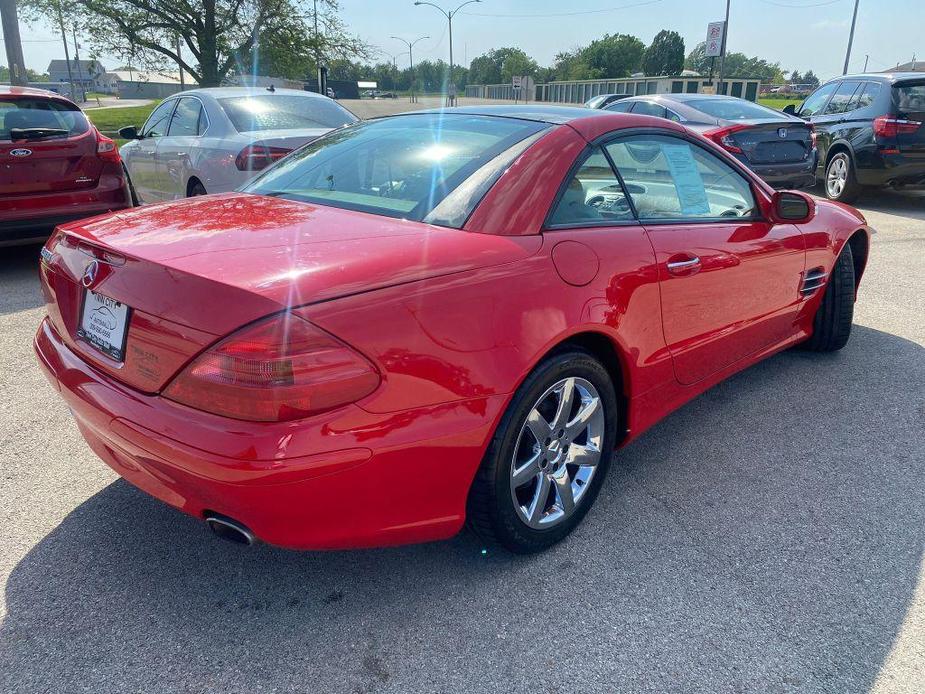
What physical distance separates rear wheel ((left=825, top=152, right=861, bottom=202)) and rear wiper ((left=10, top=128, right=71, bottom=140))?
9.67 metres

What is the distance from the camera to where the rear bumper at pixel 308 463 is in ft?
5.97

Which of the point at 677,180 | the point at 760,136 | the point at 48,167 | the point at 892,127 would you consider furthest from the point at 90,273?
the point at 892,127

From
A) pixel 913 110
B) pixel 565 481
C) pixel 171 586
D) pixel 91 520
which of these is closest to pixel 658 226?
pixel 565 481

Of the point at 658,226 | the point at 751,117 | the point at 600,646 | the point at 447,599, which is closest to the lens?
the point at 600,646

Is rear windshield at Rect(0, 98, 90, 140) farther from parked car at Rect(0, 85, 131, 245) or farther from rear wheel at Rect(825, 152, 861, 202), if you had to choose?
rear wheel at Rect(825, 152, 861, 202)

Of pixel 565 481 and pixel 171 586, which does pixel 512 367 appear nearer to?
pixel 565 481

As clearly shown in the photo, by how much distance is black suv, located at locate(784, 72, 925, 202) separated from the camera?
9578 millimetres

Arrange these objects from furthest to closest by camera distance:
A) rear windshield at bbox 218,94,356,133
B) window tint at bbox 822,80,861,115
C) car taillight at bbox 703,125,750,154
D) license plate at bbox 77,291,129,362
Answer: window tint at bbox 822,80,861,115 < car taillight at bbox 703,125,750,154 < rear windshield at bbox 218,94,356,133 < license plate at bbox 77,291,129,362

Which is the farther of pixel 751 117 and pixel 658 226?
pixel 751 117

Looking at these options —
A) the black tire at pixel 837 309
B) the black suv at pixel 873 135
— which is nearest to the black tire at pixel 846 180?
the black suv at pixel 873 135

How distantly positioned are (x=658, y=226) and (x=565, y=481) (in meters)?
1.08

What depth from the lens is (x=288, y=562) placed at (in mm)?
2473

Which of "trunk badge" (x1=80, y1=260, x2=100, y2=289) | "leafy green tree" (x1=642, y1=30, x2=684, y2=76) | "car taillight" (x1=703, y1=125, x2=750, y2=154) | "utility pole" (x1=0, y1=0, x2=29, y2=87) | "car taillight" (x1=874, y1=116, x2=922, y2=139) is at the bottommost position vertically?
"trunk badge" (x1=80, y1=260, x2=100, y2=289)

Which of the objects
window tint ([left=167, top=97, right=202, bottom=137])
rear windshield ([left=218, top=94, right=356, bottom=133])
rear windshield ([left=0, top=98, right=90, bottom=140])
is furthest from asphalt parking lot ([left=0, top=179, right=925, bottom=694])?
window tint ([left=167, top=97, right=202, bottom=137])
